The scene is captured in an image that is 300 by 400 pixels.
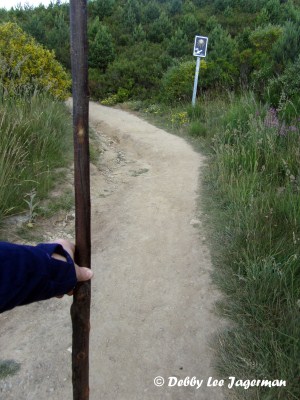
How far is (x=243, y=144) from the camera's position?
4922 millimetres

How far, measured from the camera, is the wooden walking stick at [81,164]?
1139mm

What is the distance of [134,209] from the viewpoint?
4.30m

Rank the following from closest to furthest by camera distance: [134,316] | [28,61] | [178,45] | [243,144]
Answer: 1. [134,316]
2. [243,144]
3. [28,61]
4. [178,45]

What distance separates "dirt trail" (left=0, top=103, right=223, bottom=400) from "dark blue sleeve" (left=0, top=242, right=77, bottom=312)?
4.28 feet

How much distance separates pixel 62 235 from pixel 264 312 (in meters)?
2.11

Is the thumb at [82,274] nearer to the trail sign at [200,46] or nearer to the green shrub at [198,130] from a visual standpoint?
the green shrub at [198,130]

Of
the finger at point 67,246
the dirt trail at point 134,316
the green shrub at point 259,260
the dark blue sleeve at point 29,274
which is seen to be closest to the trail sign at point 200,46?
the green shrub at point 259,260

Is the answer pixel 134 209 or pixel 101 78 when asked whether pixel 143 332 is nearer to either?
pixel 134 209

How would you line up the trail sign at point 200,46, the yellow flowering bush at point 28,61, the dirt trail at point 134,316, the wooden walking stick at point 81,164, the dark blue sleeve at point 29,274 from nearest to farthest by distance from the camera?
the dark blue sleeve at point 29,274, the wooden walking stick at point 81,164, the dirt trail at point 134,316, the yellow flowering bush at point 28,61, the trail sign at point 200,46

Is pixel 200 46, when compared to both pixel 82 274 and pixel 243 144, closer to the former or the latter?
pixel 243 144

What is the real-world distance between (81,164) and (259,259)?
1.88 meters

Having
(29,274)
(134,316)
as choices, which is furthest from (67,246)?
(134,316)

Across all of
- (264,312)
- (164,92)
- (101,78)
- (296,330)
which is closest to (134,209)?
(264,312)

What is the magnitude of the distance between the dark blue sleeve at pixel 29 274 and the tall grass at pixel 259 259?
1346mm
